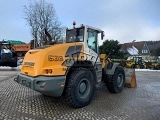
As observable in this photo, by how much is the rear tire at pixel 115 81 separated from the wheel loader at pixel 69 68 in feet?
2.16

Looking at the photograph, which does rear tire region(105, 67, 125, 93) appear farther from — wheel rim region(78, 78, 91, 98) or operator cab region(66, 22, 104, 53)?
wheel rim region(78, 78, 91, 98)

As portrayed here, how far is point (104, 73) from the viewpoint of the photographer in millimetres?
7273

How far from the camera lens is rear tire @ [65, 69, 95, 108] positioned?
531 centimetres

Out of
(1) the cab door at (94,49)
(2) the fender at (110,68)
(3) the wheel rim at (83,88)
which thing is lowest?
(3) the wheel rim at (83,88)

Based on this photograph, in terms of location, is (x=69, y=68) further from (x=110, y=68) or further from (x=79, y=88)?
(x=110, y=68)

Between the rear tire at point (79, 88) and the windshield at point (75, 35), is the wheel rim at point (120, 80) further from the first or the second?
the windshield at point (75, 35)

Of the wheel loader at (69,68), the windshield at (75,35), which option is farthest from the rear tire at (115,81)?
the windshield at (75,35)

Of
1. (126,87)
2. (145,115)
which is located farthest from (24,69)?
(126,87)

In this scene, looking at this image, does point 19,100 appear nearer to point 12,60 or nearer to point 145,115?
point 145,115

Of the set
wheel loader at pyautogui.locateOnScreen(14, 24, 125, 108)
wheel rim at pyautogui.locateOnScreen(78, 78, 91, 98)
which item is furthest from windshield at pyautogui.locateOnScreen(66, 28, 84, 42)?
wheel rim at pyautogui.locateOnScreen(78, 78, 91, 98)

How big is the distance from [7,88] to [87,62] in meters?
3.44

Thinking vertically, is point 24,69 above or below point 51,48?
below

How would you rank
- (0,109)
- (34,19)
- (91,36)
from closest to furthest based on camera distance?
(0,109) < (91,36) < (34,19)

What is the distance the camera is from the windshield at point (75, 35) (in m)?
6.40
